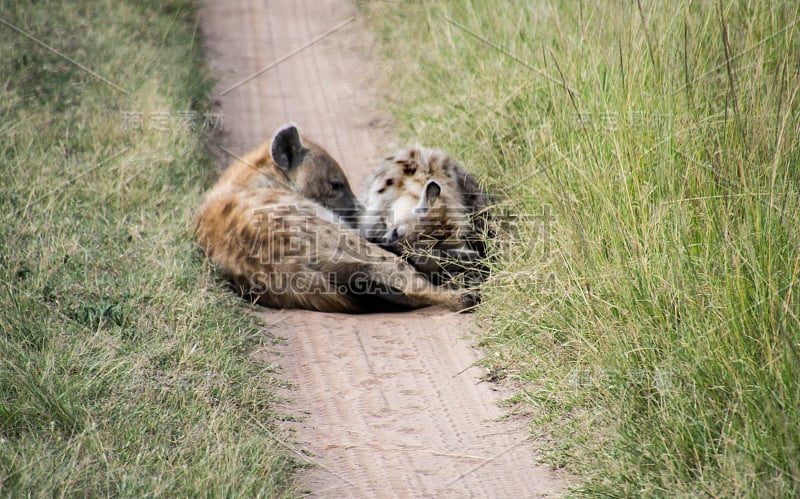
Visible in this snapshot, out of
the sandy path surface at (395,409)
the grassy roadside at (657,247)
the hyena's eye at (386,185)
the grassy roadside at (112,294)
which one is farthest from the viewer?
the hyena's eye at (386,185)

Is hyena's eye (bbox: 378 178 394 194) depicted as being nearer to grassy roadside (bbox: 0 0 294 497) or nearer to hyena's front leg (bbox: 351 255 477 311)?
hyena's front leg (bbox: 351 255 477 311)

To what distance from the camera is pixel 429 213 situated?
414cm

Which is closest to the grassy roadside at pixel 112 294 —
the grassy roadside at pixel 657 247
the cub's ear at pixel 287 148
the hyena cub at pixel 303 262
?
the hyena cub at pixel 303 262

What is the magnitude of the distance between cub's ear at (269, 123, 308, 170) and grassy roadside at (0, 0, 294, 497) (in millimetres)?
556

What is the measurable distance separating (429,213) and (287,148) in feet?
3.74

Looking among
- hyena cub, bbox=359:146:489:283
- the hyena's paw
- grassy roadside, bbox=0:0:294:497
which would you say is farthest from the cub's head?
grassy roadside, bbox=0:0:294:497

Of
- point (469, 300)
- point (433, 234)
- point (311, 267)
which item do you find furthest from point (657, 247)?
point (311, 267)

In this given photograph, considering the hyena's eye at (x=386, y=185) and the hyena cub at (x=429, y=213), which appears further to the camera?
the hyena's eye at (x=386, y=185)

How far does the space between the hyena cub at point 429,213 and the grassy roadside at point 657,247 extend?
0.61ft

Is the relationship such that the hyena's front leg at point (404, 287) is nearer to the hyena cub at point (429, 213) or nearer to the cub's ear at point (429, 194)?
the hyena cub at point (429, 213)

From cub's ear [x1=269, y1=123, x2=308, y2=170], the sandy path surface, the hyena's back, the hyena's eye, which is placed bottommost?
the sandy path surface

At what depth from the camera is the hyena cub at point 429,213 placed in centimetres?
415

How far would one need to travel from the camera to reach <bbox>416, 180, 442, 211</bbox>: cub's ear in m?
4.11

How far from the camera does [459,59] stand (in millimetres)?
5707
